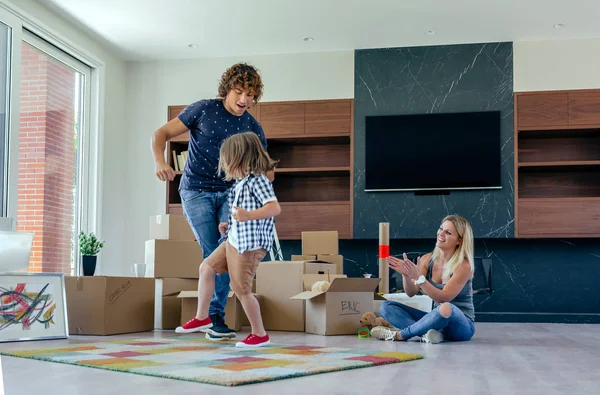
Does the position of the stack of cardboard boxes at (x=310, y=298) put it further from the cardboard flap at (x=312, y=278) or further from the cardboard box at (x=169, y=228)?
the cardboard box at (x=169, y=228)

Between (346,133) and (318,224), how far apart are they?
2.61 ft

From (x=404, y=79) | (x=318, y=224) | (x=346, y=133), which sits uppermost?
(x=404, y=79)

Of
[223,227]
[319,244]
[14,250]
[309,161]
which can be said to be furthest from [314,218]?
[223,227]

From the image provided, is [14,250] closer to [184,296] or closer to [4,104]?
[184,296]

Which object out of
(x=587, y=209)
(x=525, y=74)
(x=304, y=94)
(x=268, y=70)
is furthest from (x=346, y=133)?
(x=587, y=209)

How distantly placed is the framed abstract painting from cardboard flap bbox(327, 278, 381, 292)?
4.38ft

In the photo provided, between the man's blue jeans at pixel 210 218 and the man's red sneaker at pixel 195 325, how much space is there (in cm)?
11

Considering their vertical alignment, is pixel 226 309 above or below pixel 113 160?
below

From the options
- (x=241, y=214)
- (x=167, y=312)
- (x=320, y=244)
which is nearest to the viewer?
(x=241, y=214)

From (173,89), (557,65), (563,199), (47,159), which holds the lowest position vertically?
(563,199)

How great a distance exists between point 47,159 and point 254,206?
10.2ft

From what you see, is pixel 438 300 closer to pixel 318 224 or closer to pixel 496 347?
pixel 496 347

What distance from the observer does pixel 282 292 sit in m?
4.03

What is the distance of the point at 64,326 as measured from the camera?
330 centimetres
